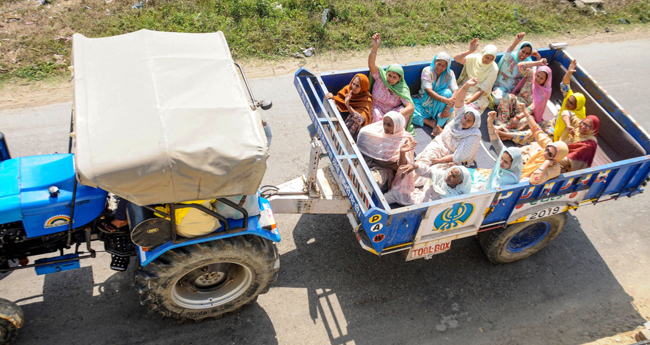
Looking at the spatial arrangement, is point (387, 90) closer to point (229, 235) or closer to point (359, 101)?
point (359, 101)

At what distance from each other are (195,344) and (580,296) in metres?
4.50

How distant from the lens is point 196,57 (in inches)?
164

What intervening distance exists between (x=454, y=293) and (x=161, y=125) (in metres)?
3.86

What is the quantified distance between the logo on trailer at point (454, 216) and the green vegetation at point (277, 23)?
5.76 meters

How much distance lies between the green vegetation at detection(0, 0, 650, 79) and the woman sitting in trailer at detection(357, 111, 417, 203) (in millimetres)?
4548

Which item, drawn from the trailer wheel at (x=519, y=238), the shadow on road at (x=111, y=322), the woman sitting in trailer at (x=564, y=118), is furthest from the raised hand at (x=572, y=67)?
the shadow on road at (x=111, y=322)

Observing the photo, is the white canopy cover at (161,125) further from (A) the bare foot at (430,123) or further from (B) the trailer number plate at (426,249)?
(A) the bare foot at (430,123)

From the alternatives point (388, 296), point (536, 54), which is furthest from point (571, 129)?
point (388, 296)

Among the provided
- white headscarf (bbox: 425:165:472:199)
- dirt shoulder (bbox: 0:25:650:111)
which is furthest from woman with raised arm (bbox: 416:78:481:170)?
dirt shoulder (bbox: 0:25:650:111)

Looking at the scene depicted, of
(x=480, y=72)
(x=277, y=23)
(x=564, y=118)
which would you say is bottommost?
(x=277, y=23)

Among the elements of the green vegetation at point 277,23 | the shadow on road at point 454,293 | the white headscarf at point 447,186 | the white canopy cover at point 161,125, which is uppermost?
the white canopy cover at point 161,125

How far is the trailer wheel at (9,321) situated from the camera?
411 centimetres

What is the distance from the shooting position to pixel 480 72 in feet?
22.4

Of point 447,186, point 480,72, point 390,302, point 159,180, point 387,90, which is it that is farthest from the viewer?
point 480,72
